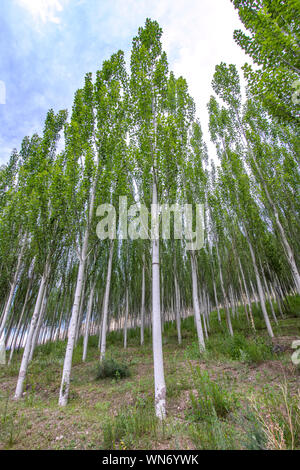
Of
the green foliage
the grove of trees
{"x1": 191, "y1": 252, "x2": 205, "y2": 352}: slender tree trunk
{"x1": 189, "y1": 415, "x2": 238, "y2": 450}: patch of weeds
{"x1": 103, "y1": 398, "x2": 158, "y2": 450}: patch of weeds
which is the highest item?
the grove of trees

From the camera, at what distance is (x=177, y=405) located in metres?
5.05

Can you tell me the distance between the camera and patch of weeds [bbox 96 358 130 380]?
811 centimetres

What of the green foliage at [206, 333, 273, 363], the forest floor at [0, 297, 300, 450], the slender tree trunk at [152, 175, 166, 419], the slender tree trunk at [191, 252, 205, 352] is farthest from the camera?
the slender tree trunk at [191, 252, 205, 352]

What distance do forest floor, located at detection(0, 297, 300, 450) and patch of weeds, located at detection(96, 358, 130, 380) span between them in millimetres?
192

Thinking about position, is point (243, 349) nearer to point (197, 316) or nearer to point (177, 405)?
point (197, 316)

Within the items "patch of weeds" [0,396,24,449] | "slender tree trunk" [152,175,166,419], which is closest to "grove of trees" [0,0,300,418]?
"slender tree trunk" [152,175,166,419]

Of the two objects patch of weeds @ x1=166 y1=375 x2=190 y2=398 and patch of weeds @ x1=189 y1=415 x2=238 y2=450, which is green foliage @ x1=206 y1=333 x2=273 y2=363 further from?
patch of weeds @ x1=189 y1=415 x2=238 y2=450

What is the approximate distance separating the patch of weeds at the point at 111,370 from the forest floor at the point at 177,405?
0.19m

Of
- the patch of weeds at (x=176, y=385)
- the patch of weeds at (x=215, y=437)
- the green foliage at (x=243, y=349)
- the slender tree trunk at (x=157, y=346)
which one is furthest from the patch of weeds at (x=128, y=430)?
the green foliage at (x=243, y=349)

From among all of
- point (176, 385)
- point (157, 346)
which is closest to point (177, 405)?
point (176, 385)

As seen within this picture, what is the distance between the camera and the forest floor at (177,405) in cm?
312

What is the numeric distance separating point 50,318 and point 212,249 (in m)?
18.7

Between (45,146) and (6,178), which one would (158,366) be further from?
(6,178)

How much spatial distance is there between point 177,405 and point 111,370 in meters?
4.15
